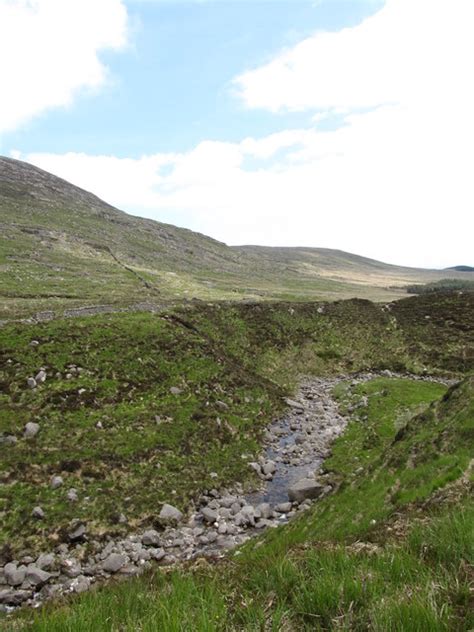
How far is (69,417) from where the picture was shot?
28.6 metres

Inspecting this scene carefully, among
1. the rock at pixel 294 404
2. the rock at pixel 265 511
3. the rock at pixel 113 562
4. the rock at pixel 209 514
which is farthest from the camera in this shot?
the rock at pixel 294 404

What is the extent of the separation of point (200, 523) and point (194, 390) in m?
14.2

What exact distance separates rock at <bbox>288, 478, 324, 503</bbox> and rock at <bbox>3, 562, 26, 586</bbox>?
1464 cm

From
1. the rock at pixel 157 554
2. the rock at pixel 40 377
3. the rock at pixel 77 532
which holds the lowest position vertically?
the rock at pixel 157 554

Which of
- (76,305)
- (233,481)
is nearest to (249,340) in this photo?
(76,305)

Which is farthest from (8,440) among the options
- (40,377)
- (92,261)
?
(92,261)

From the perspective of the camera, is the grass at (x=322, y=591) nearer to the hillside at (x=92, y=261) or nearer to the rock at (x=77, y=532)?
the rock at (x=77, y=532)

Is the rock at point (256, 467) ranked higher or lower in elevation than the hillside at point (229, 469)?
lower

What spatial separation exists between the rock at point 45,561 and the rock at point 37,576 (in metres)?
0.50

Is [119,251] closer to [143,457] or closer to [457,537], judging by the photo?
[143,457]

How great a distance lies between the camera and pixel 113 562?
1877 cm

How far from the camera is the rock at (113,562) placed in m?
18.5

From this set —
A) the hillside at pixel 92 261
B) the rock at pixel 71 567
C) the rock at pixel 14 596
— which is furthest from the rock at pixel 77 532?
the hillside at pixel 92 261

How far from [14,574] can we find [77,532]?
3237 millimetres
